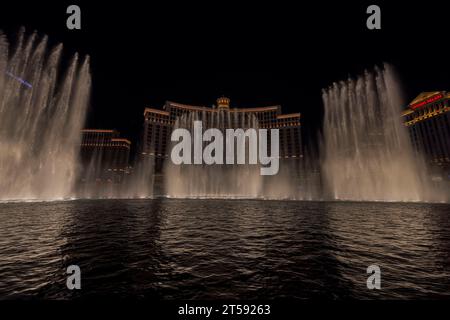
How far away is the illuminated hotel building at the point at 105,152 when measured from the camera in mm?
157000

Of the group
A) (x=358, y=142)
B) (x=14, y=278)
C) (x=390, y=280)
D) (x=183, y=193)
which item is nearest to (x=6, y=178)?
(x=183, y=193)

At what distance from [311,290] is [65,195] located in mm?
55763

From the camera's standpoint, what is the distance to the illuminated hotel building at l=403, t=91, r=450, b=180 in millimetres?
81438

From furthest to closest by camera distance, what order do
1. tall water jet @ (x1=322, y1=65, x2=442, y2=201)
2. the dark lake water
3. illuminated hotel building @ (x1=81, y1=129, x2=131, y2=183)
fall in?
1. illuminated hotel building @ (x1=81, y1=129, x2=131, y2=183)
2. tall water jet @ (x1=322, y1=65, x2=442, y2=201)
3. the dark lake water

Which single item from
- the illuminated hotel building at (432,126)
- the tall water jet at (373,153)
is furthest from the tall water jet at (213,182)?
the illuminated hotel building at (432,126)

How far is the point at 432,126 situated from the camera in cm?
8550

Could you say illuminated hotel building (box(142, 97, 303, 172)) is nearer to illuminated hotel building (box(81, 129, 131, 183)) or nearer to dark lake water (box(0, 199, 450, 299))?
illuminated hotel building (box(81, 129, 131, 183))

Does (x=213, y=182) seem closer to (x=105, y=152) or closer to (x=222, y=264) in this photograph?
(x=222, y=264)

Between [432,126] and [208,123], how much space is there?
326 ft

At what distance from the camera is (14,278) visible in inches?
212

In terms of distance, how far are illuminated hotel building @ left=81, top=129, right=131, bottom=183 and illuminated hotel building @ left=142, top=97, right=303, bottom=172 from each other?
2322 inches

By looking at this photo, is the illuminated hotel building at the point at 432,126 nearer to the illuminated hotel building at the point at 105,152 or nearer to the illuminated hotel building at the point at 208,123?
the illuminated hotel building at the point at 208,123

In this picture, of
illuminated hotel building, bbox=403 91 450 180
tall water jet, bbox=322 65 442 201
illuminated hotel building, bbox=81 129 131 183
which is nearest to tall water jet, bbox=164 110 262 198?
tall water jet, bbox=322 65 442 201
